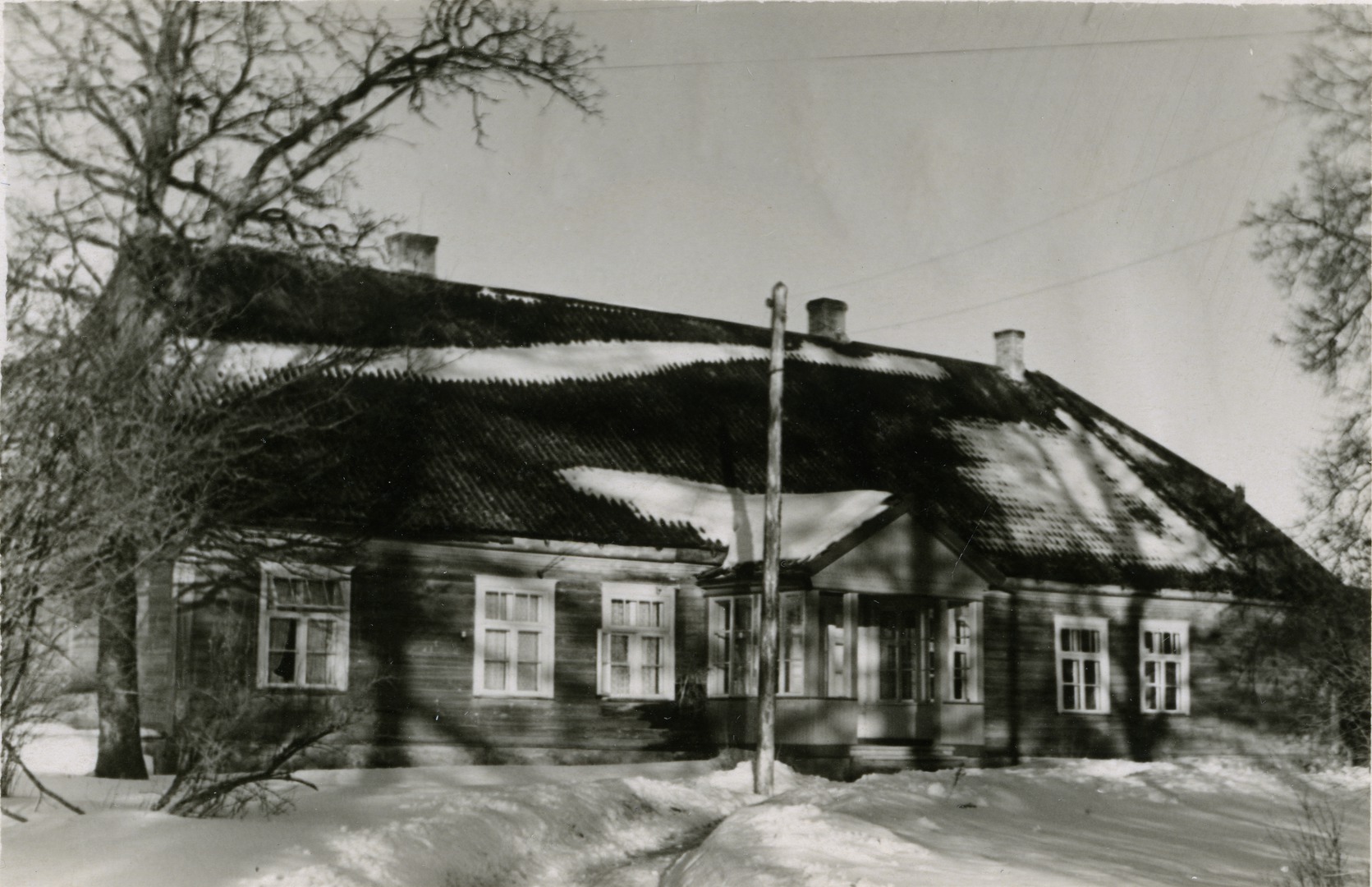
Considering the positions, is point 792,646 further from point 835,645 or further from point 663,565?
point 663,565

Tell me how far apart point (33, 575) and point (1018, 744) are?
1789 cm

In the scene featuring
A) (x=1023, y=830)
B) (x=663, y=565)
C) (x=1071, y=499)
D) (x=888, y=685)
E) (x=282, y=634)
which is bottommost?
(x=1023, y=830)

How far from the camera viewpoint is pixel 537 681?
2058 centimetres

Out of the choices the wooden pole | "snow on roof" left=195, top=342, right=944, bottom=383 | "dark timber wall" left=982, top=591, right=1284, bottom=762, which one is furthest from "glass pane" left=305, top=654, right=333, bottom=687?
"dark timber wall" left=982, top=591, right=1284, bottom=762

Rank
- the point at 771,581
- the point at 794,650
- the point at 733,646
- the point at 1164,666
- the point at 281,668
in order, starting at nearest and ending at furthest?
the point at 771,581, the point at 281,668, the point at 794,650, the point at 733,646, the point at 1164,666

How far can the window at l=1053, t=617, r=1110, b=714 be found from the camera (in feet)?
81.8

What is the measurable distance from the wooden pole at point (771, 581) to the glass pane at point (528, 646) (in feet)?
12.1

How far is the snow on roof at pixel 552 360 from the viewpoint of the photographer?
805 inches

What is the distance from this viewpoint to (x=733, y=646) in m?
21.4

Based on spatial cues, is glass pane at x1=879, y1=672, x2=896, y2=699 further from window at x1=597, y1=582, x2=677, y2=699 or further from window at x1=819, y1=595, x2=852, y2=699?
→ window at x1=597, y1=582, x2=677, y2=699

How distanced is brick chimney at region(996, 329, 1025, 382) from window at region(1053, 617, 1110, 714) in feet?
27.1

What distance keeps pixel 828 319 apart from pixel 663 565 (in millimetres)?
10747

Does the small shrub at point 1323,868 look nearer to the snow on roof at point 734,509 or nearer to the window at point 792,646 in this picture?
the window at point 792,646

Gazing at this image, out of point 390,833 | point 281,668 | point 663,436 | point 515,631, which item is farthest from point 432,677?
point 390,833
